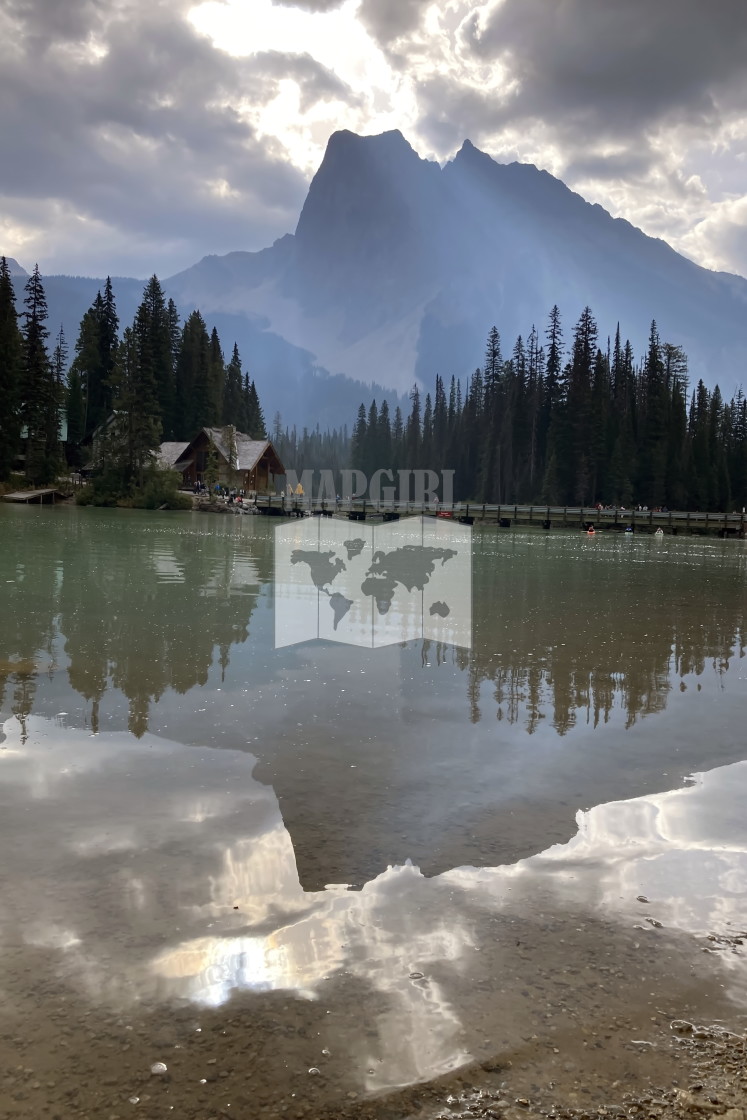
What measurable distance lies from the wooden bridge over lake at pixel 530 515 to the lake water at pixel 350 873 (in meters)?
70.0

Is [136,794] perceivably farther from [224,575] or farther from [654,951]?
[224,575]

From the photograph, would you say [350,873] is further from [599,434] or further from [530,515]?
[599,434]

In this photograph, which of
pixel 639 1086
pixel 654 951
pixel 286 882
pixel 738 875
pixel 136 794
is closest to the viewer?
pixel 639 1086

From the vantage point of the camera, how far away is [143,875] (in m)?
5.30

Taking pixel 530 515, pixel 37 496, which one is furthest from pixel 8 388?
pixel 530 515

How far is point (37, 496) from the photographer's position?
7056 cm

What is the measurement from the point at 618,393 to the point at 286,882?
373 ft

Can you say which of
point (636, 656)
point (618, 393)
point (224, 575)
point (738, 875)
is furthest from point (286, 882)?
point (618, 393)

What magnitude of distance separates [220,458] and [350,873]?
9273cm

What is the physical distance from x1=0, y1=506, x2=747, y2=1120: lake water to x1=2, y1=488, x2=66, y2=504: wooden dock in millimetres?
61039

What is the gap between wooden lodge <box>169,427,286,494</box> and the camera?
314 ft

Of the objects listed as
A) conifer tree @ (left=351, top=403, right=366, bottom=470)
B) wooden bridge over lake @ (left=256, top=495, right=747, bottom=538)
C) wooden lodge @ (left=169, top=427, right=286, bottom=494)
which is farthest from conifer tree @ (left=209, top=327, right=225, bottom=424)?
conifer tree @ (left=351, top=403, right=366, bottom=470)

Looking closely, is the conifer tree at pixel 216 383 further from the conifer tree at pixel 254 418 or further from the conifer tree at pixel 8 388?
the conifer tree at pixel 8 388

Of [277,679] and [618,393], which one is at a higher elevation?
[618,393]
